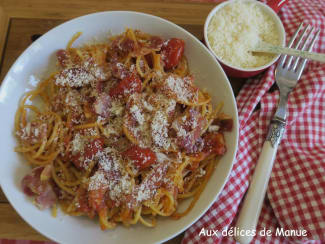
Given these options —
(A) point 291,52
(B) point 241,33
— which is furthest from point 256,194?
(B) point 241,33

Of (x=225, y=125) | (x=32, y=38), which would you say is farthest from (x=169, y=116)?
(x=32, y=38)

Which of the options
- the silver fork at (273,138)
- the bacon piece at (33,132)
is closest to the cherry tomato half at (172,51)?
the silver fork at (273,138)

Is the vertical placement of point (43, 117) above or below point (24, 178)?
above

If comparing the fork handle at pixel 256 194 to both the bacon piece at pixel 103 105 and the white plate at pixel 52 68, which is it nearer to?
the white plate at pixel 52 68

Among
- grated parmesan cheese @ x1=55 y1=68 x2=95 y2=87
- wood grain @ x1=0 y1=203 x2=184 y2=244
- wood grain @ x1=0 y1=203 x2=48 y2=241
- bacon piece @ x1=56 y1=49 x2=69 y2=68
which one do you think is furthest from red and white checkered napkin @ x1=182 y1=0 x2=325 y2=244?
bacon piece @ x1=56 y1=49 x2=69 y2=68

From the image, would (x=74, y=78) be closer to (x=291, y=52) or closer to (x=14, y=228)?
(x=14, y=228)

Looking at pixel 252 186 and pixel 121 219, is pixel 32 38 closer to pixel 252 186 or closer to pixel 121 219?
pixel 121 219

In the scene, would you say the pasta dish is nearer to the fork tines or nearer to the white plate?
the white plate
